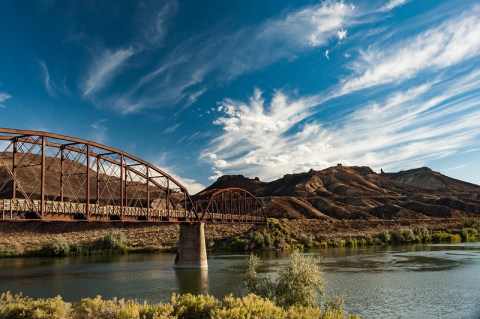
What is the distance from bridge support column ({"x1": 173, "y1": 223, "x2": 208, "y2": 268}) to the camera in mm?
52719

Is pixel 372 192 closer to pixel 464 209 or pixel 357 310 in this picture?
pixel 464 209

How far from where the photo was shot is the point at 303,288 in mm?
21094

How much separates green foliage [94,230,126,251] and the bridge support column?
3364 centimetres

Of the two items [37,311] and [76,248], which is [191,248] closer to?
[37,311]

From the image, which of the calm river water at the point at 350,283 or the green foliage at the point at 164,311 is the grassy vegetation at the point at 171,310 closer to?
the green foliage at the point at 164,311

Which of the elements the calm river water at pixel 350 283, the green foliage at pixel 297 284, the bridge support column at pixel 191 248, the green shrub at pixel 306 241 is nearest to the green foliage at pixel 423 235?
the green shrub at pixel 306 241

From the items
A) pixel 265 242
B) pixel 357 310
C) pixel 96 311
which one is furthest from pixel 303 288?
pixel 265 242

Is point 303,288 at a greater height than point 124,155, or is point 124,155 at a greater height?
point 124,155

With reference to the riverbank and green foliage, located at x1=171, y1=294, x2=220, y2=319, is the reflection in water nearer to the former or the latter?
green foliage, located at x1=171, y1=294, x2=220, y2=319

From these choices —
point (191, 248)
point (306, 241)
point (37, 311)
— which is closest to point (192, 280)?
point (191, 248)

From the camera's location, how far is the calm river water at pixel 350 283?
92.6 ft

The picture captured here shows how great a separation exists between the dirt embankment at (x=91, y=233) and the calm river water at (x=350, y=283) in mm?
32546

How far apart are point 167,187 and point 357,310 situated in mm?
34357

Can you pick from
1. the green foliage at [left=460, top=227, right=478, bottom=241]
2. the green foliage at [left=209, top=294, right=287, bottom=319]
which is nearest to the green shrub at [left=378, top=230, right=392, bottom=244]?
the green foliage at [left=460, top=227, right=478, bottom=241]
